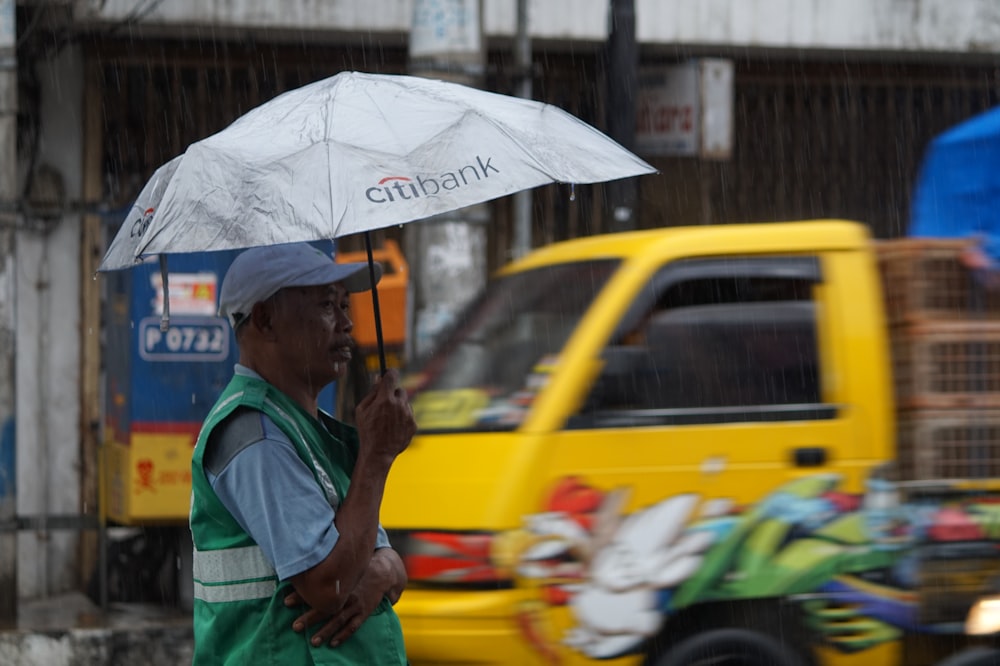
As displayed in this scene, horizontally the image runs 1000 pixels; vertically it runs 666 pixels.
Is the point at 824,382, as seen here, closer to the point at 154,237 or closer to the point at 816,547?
the point at 816,547

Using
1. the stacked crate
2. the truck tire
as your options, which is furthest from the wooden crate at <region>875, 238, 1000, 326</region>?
the truck tire

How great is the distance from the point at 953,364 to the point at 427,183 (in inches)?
130

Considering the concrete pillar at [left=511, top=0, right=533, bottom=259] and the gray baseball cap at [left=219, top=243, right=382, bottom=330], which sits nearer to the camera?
the gray baseball cap at [left=219, top=243, right=382, bottom=330]

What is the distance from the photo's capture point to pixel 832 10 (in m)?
10.9

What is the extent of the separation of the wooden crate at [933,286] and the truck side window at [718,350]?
37 centimetres

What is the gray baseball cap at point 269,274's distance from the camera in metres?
2.89

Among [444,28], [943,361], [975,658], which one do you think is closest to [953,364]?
[943,361]

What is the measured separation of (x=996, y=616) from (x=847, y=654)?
1.85 ft

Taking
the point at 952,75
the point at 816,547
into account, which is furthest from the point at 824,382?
the point at 952,75

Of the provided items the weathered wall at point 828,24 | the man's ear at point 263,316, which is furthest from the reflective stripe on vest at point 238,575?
the weathered wall at point 828,24

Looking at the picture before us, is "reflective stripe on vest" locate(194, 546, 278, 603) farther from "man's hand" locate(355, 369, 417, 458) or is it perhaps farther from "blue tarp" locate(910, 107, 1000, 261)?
"blue tarp" locate(910, 107, 1000, 261)

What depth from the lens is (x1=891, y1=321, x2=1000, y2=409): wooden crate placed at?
566 centimetres

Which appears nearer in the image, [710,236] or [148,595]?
[710,236]

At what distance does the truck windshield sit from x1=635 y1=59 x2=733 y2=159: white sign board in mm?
3547
